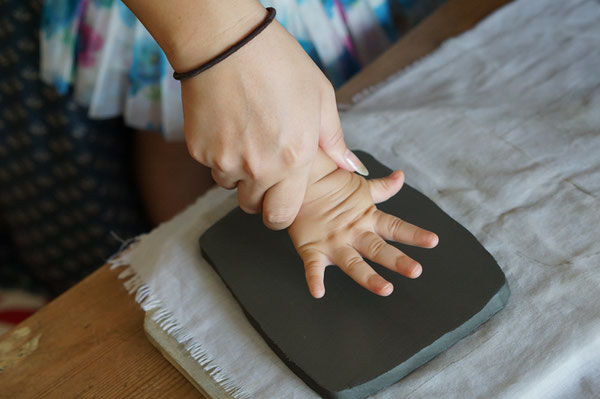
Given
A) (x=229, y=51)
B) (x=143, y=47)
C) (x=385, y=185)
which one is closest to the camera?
(x=229, y=51)

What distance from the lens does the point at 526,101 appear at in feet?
2.38

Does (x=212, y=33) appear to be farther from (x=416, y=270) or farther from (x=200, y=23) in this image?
(x=416, y=270)

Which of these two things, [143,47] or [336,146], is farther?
[143,47]

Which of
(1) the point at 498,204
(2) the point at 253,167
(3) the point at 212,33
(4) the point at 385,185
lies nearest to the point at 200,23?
(3) the point at 212,33

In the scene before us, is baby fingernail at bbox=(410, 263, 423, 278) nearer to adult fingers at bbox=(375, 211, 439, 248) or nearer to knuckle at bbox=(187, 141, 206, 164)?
adult fingers at bbox=(375, 211, 439, 248)

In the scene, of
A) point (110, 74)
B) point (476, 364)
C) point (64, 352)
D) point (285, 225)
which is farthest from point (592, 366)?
point (110, 74)

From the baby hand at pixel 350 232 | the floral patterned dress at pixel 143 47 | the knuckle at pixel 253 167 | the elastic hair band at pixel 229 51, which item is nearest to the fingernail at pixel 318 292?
the baby hand at pixel 350 232

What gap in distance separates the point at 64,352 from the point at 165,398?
13 cm

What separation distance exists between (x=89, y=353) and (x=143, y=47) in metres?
0.45

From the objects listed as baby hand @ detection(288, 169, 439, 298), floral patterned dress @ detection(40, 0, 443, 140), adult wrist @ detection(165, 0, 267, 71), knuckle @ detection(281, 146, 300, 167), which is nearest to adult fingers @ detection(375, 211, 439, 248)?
baby hand @ detection(288, 169, 439, 298)

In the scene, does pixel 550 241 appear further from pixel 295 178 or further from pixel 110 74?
pixel 110 74

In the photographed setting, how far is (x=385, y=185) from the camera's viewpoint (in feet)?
1.91

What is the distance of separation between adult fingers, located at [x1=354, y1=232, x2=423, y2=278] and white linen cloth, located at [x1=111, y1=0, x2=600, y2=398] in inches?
2.5

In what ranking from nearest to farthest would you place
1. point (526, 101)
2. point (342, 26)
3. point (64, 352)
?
point (64, 352), point (526, 101), point (342, 26)
